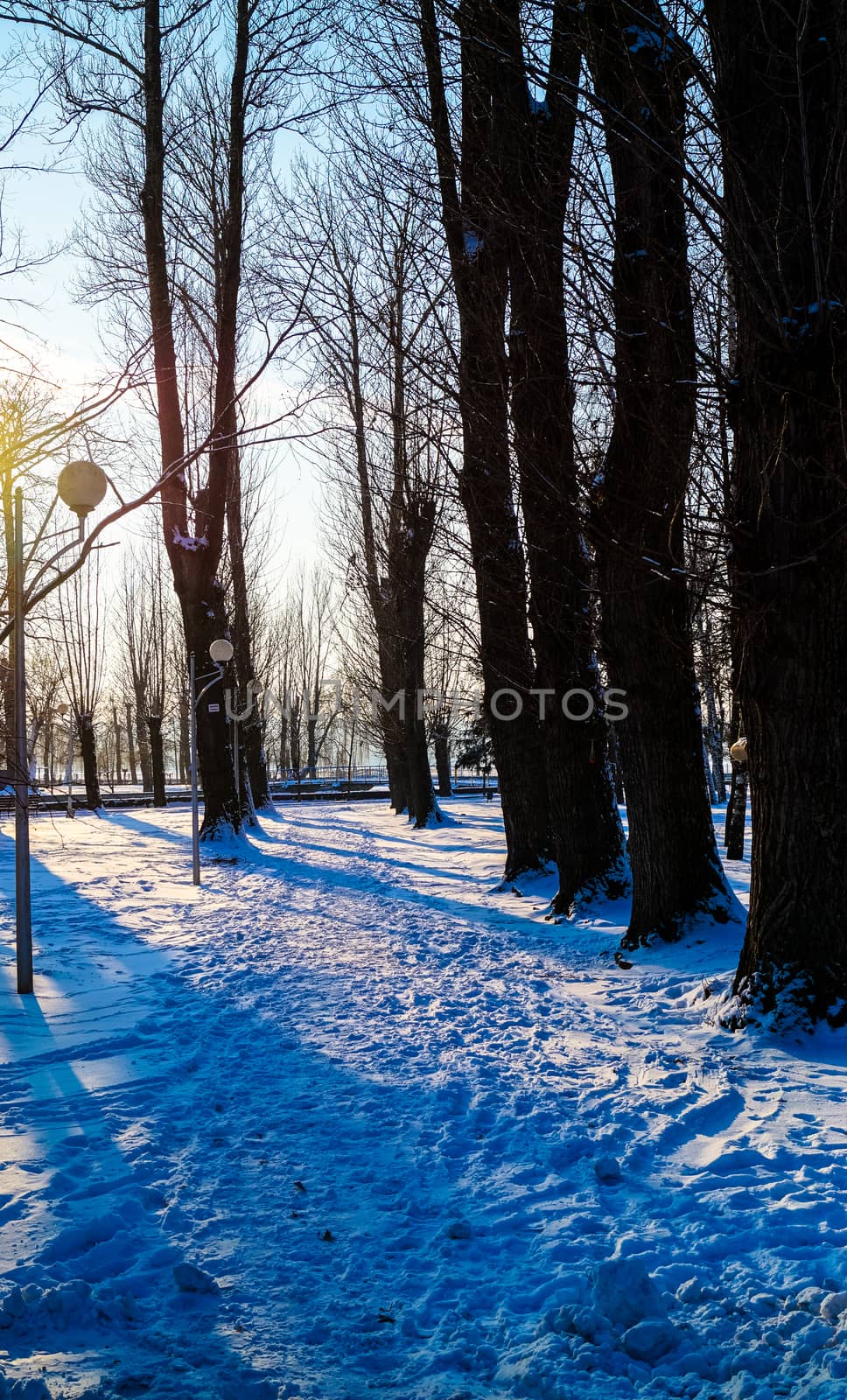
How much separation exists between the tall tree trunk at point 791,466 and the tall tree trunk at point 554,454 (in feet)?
3.35

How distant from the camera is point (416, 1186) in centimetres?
313

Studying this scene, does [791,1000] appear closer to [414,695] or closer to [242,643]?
[414,695]

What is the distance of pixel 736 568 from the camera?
4664 mm

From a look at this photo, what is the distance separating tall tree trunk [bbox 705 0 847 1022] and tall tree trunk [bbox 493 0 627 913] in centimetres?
102

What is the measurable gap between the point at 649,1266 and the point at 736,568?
3211 millimetres

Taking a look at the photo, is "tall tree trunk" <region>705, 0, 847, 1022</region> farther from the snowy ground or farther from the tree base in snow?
the snowy ground

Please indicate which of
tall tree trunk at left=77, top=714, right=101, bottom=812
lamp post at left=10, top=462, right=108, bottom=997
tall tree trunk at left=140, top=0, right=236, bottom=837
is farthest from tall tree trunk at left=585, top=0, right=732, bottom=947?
tall tree trunk at left=77, top=714, right=101, bottom=812

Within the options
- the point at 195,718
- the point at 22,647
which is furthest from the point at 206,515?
the point at 22,647

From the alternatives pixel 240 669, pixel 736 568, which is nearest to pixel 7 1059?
pixel 736 568

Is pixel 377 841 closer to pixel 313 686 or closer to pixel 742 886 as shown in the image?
pixel 742 886

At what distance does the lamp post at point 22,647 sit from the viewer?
17.7 ft

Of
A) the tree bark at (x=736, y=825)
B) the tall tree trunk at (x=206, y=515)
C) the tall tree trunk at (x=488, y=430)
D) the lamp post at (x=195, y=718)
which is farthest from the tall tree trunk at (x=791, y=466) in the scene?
the tall tree trunk at (x=206, y=515)

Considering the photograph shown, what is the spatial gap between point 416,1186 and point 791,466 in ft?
11.7

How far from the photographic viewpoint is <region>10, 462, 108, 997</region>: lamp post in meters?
5.39
